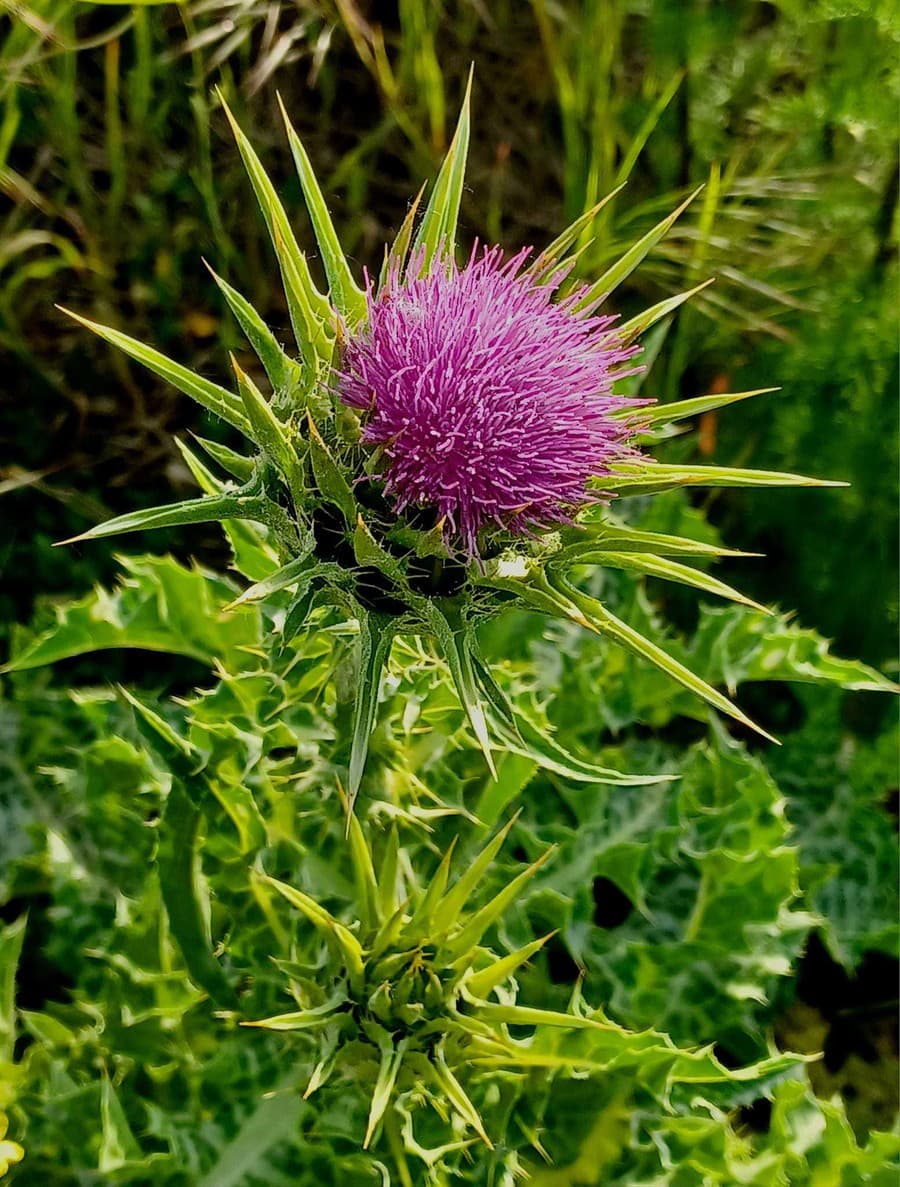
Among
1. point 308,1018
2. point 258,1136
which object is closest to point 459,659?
Result: point 308,1018

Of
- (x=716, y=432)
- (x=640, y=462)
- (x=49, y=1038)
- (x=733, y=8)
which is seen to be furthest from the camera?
(x=716, y=432)

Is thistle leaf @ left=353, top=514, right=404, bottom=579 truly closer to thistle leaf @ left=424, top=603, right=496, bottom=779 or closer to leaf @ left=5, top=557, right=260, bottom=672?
thistle leaf @ left=424, top=603, right=496, bottom=779

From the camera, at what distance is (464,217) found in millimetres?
2832

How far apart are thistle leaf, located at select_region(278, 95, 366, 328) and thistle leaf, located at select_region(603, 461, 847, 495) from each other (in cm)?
33

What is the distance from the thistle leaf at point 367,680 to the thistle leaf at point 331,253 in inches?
13.4

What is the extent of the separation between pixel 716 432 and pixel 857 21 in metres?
0.89

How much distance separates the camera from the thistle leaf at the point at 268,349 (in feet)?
3.92

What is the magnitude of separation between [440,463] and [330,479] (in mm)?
110

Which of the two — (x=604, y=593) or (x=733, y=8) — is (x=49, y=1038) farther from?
(x=733, y=8)

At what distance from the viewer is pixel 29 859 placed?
1.95 meters

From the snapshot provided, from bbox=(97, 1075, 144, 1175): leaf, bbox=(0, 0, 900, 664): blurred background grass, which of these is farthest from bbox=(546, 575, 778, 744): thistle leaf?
bbox=(0, 0, 900, 664): blurred background grass

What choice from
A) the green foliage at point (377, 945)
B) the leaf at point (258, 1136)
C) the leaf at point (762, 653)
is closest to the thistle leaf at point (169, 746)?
the green foliage at point (377, 945)

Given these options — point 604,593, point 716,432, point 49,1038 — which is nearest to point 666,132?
point 716,432

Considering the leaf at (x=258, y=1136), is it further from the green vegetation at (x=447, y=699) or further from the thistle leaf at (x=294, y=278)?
the thistle leaf at (x=294, y=278)
